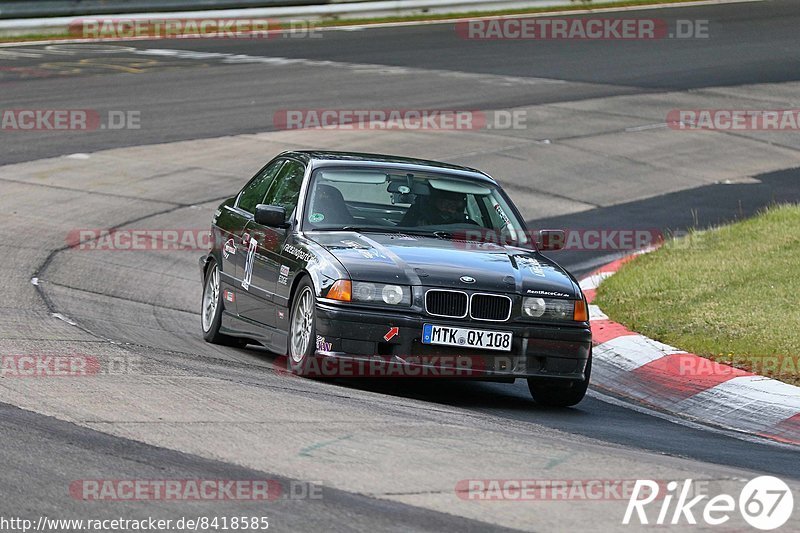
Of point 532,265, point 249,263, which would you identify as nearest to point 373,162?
point 249,263

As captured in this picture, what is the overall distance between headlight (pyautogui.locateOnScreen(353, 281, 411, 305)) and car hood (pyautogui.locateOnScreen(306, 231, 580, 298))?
1.4 inches

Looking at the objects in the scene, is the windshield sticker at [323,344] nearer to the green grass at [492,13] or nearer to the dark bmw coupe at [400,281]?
the dark bmw coupe at [400,281]

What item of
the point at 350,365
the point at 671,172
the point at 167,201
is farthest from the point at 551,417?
the point at 671,172

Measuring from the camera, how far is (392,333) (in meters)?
8.34

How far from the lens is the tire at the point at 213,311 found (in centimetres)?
1054

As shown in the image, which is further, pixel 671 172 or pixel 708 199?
pixel 671 172

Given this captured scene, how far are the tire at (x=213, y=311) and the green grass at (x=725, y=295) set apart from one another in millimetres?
3130

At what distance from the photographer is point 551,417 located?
8.45 meters

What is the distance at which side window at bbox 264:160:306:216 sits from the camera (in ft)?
32.4

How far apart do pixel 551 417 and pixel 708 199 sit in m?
10.1

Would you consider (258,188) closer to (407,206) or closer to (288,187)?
(288,187)

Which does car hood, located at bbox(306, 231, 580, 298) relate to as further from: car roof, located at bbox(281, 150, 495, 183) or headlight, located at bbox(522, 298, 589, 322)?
car roof, located at bbox(281, 150, 495, 183)

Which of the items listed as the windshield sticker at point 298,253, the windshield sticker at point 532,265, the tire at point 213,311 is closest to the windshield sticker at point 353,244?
the windshield sticker at point 298,253

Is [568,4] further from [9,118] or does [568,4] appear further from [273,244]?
[273,244]
